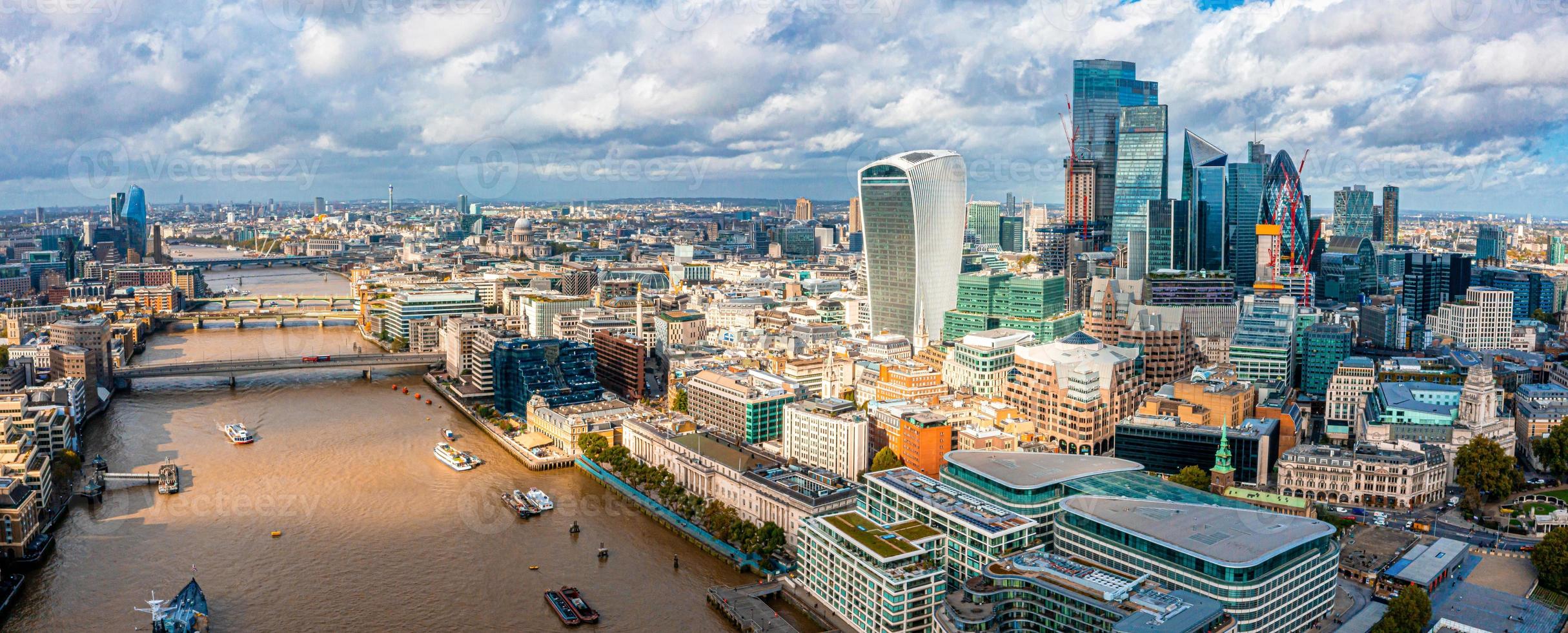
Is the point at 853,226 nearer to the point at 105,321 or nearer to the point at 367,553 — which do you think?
the point at 105,321

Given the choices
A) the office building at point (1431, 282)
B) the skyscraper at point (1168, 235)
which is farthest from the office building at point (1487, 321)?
the skyscraper at point (1168, 235)

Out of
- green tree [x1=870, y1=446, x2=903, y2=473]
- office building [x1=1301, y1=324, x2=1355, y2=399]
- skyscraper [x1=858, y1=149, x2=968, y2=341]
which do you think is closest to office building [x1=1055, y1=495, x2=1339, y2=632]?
green tree [x1=870, y1=446, x2=903, y2=473]

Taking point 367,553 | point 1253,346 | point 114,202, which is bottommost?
point 367,553

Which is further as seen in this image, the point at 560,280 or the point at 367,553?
the point at 560,280

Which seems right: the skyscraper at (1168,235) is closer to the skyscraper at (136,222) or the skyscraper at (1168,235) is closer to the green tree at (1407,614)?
the green tree at (1407,614)

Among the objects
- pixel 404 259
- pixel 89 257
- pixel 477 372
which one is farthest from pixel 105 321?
pixel 404 259

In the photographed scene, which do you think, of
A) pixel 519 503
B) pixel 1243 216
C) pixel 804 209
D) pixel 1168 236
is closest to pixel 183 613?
pixel 519 503

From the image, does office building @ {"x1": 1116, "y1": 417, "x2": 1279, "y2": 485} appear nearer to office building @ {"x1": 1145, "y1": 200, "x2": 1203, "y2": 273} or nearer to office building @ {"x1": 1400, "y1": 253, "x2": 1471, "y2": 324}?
office building @ {"x1": 1400, "y1": 253, "x2": 1471, "y2": 324}
